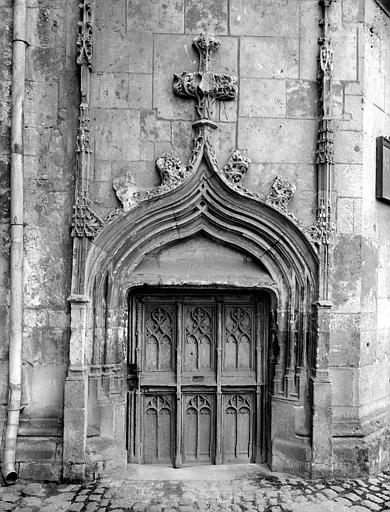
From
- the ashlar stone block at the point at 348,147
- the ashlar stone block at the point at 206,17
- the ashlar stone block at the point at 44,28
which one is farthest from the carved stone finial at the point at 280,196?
the ashlar stone block at the point at 44,28

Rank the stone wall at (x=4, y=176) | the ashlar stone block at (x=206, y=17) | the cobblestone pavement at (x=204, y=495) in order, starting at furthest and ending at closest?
the ashlar stone block at (x=206, y=17) < the stone wall at (x=4, y=176) < the cobblestone pavement at (x=204, y=495)

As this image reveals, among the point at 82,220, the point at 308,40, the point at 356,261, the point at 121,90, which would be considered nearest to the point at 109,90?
the point at 121,90

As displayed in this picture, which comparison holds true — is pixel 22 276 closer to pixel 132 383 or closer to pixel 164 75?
pixel 132 383

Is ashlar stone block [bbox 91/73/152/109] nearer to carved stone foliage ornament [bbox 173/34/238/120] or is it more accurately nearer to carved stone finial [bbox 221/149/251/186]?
carved stone foliage ornament [bbox 173/34/238/120]

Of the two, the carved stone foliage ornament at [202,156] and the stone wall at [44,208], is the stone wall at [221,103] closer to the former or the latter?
the carved stone foliage ornament at [202,156]

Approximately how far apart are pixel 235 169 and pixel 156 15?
6.53 ft

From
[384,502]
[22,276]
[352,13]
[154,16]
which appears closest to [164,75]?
[154,16]

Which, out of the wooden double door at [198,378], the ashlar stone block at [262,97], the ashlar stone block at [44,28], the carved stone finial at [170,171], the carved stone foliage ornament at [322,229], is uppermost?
the ashlar stone block at [44,28]

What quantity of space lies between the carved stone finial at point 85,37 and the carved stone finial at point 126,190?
1.32m

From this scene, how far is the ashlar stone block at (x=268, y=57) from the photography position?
5.32 m

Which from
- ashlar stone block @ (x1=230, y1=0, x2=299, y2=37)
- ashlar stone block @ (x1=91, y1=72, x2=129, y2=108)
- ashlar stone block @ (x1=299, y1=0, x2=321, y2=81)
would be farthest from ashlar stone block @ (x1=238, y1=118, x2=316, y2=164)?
ashlar stone block @ (x1=91, y1=72, x2=129, y2=108)

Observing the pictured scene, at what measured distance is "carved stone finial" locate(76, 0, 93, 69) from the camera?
5.11 metres

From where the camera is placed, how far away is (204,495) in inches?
190

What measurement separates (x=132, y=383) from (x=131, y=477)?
102 cm
